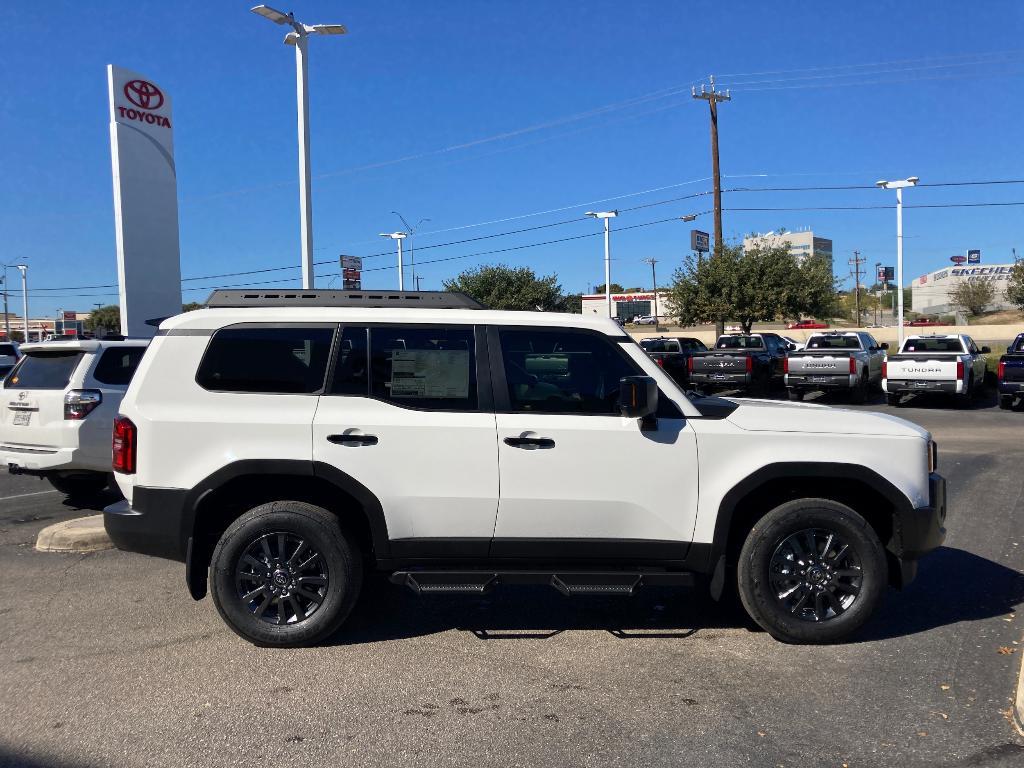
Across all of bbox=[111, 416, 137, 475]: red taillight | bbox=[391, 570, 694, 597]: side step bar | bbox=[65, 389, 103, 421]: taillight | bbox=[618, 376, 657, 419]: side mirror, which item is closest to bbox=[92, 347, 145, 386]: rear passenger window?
bbox=[65, 389, 103, 421]: taillight

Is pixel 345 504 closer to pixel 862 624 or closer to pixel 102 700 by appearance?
pixel 102 700

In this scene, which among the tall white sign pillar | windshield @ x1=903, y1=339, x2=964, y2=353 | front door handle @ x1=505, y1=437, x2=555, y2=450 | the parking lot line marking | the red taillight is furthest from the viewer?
windshield @ x1=903, y1=339, x2=964, y2=353

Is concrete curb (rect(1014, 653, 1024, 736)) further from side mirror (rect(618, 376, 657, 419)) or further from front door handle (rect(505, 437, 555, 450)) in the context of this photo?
front door handle (rect(505, 437, 555, 450))

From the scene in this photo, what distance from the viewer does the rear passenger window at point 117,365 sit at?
29.0ft

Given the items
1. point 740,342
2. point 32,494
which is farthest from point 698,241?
point 32,494

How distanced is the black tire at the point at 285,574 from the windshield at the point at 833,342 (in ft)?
63.8

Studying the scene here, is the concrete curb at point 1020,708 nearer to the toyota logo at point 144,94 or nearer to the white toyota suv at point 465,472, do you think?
the white toyota suv at point 465,472

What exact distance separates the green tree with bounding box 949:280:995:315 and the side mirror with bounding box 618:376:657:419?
91320 mm

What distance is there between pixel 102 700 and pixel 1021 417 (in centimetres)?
1890

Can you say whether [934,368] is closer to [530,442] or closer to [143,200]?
[530,442]

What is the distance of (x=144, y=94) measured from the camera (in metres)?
20.7

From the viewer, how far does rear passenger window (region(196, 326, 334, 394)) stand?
192 inches

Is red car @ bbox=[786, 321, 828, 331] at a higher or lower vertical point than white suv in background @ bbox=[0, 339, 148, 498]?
higher

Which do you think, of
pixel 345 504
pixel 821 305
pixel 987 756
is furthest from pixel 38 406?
pixel 821 305
